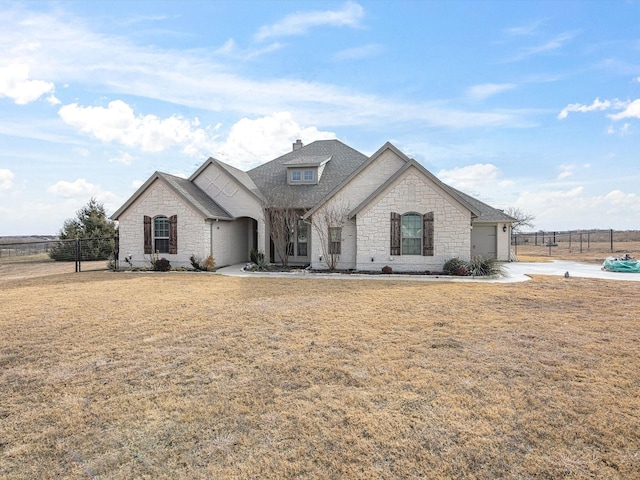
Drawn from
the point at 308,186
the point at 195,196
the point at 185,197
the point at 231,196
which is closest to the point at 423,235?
the point at 308,186

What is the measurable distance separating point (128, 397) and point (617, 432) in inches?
221

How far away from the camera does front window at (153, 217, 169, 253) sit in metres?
19.2

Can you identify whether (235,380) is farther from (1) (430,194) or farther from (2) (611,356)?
(1) (430,194)

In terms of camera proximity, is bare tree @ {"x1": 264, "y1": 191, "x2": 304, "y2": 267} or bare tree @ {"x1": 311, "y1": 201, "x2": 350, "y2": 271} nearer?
bare tree @ {"x1": 311, "y1": 201, "x2": 350, "y2": 271}

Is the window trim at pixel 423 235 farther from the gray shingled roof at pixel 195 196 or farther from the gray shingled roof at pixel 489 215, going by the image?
Answer: the gray shingled roof at pixel 195 196

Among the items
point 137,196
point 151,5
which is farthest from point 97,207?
point 151,5

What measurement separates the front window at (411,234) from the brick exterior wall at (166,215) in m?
10.2

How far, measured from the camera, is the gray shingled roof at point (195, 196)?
18.5 meters

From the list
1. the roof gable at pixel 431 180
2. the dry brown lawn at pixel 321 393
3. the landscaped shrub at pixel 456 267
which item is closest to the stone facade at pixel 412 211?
the roof gable at pixel 431 180

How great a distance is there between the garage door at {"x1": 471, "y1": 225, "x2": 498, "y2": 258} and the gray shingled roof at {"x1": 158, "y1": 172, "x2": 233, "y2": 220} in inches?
627

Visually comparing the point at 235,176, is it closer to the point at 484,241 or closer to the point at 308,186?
the point at 308,186

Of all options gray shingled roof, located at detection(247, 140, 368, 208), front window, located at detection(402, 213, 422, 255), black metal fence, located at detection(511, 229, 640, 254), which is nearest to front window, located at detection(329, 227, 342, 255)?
gray shingled roof, located at detection(247, 140, 368, 208)

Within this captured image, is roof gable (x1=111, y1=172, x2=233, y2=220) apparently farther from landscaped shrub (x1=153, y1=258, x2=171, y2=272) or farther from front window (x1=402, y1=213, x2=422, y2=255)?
front window (x1=402, y1=213, x2=422, y2=255)

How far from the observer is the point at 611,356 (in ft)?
19.1
